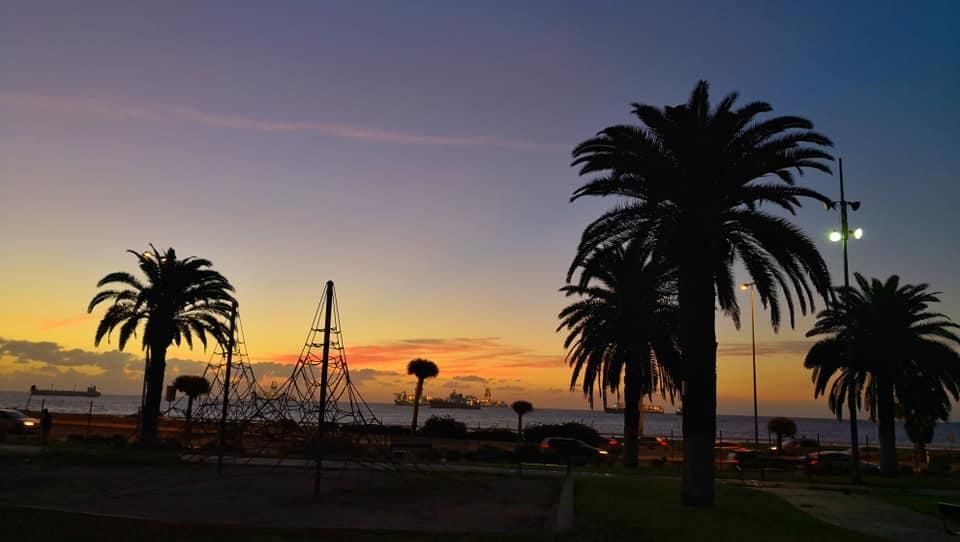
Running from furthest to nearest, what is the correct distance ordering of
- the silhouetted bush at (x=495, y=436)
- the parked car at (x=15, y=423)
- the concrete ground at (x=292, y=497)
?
the silhouetted bush at (x=495, y=436), the parked car at (x=15, y=423), the concrete ground at (x=292, y=497)

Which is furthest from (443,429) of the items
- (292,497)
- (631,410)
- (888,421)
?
(292,497)

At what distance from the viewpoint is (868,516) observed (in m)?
19.2

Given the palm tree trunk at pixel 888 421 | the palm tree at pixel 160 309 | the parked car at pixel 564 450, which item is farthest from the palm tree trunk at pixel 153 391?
the palm tree trunk at pixel 888 421

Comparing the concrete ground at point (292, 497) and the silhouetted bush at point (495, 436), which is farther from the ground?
the concrete ground at point (292, 497)

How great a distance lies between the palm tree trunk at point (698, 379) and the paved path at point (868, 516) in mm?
3012

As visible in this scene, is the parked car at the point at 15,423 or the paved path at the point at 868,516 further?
the parked car at the point at 15,423

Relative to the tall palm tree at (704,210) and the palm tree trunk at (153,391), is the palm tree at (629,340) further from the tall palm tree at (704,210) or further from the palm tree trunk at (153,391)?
the palm tree trunk at (153,391)

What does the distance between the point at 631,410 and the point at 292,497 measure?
72.7 ft

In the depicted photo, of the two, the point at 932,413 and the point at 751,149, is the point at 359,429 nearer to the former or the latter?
the point at 751,149

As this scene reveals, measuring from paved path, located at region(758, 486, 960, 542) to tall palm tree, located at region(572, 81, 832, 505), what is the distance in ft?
11.7

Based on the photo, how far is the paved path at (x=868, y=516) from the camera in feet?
52.9

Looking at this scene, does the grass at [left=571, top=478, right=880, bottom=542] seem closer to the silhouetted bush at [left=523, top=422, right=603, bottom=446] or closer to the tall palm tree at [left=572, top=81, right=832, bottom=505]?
the tall palm tree at [left=572, top=81, right=832, bottom=505]

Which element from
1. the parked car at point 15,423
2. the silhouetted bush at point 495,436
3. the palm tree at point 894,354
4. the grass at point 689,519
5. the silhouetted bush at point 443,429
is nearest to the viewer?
the grass at point 689,519

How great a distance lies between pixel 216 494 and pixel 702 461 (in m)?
12.8
